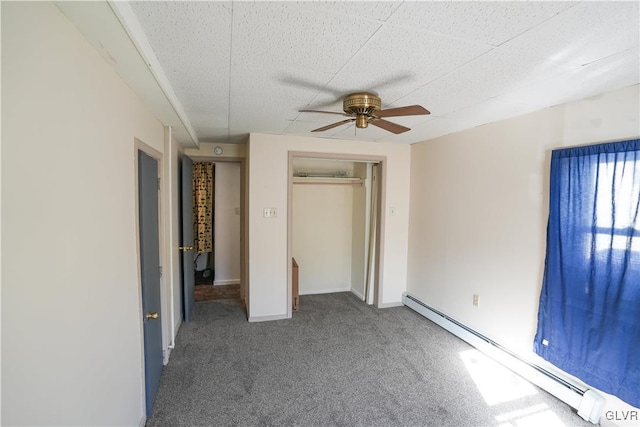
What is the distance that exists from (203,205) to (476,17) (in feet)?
15.0

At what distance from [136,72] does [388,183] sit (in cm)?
320

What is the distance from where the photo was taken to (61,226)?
3.38ft

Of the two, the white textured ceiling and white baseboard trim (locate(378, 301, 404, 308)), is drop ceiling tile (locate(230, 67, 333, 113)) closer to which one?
the white textured ceiling

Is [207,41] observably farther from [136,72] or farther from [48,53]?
[48,53]

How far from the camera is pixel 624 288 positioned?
6.00 feet

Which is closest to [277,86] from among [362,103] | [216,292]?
[362,103]

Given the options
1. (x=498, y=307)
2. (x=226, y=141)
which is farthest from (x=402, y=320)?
(x=226, y=141)

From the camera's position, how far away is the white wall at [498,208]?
2154mm

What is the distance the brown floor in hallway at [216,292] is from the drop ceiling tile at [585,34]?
175 inches

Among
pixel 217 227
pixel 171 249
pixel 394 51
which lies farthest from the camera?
pixel 217 227

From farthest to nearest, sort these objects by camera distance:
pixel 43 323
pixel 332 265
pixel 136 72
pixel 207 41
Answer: pixel 332 265 < pixel 136 72 < pixel 207 41 < pixel 43 323

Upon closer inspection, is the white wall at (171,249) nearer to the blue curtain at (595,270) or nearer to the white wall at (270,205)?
the white wall at (270,205)

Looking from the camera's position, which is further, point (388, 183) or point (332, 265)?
point (332, 265)

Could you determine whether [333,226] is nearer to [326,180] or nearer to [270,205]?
[326,180]
